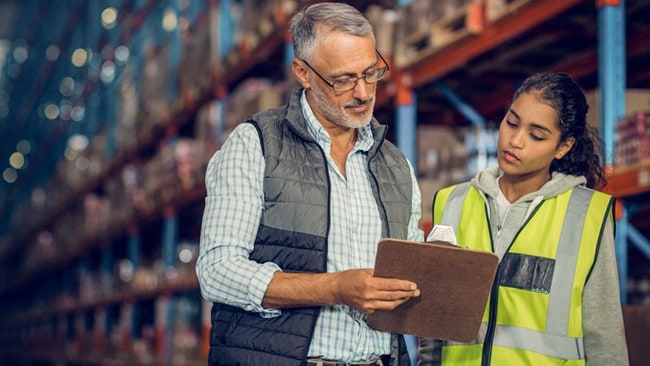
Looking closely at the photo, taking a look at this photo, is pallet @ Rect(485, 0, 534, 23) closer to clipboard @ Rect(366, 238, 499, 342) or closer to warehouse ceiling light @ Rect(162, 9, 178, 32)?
clipboard @ Rect(366, 238, 499, 342)

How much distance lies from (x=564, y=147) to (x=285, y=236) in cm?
85

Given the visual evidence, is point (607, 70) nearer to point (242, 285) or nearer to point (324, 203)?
point (324, 203)

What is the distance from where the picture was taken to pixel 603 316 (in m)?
2.29

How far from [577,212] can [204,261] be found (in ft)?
3.06

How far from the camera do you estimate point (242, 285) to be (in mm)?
2035

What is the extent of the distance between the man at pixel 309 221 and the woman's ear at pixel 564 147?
1.57ft

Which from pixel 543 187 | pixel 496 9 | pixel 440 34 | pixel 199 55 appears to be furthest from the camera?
pixel 199 55

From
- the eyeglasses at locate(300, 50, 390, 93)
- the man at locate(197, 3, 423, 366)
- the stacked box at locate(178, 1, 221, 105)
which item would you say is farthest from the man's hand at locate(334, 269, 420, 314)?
the stacked box at locate(178, 1, 221, 105)

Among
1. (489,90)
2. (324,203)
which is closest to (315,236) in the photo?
(324,203)

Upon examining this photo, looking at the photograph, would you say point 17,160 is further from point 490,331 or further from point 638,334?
point 490,331

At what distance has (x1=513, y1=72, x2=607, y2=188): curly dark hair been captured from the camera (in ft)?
8.23

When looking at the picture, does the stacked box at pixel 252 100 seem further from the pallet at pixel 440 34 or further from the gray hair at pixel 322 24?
the gray hair at pixel 322 24

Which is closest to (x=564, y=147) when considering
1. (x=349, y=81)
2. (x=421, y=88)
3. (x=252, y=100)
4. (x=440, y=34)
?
(x=349, y=81)

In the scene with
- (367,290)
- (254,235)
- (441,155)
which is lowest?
(367,290)
